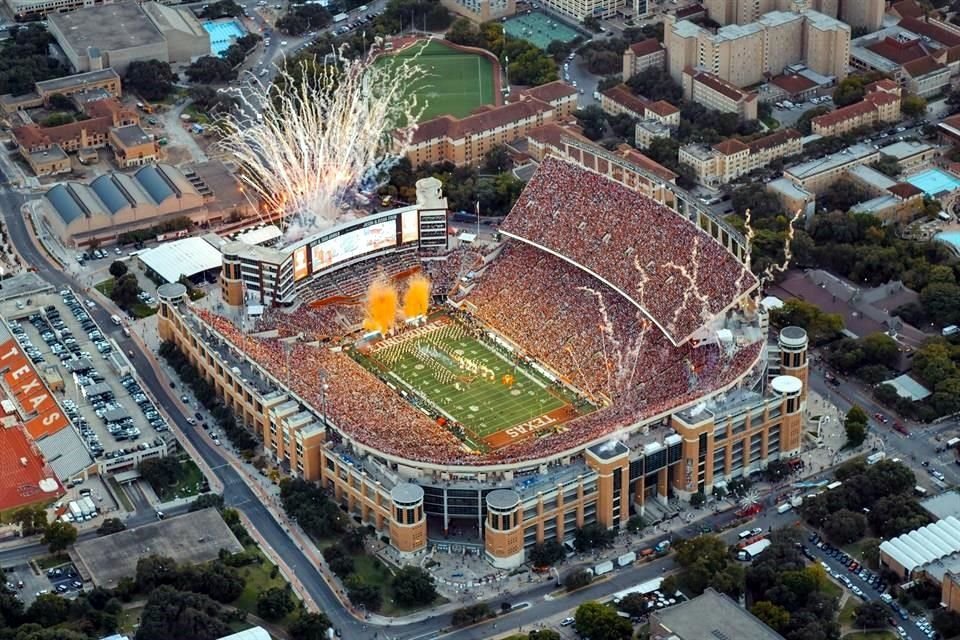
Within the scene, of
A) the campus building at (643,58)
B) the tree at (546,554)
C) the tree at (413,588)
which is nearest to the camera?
the tree at (413,588)

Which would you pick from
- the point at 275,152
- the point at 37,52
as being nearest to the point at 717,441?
the point at 275,152

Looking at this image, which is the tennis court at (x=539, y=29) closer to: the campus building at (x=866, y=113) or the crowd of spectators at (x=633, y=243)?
the campus building at (x=866, y=113)

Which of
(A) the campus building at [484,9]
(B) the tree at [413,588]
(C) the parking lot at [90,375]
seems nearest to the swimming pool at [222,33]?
(A) the campus building at [484,9]

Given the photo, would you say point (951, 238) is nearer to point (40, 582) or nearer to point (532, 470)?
point (532, 470)

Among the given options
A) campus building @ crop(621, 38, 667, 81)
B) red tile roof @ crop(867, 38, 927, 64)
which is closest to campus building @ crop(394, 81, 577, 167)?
campus building @ crop(621, 38, 667, 81)

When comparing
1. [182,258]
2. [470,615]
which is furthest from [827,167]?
[470,615]

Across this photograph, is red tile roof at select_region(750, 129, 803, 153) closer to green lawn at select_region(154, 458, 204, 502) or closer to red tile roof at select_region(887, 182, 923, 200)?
red tile roof at select_region(887, 182, 923, 200)
